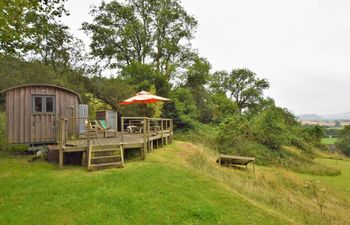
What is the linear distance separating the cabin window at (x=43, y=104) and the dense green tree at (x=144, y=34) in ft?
40.7

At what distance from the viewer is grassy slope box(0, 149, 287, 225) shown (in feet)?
13.4

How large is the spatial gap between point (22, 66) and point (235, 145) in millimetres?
16998

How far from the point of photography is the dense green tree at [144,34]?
2116 centimetres

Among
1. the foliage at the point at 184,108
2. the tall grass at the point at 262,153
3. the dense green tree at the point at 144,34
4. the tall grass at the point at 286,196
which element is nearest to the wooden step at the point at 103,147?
the tall grass at the point at 286,196

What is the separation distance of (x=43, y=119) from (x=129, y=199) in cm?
611

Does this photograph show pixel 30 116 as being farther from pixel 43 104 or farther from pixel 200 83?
pixel 200 83

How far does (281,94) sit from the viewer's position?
54625 millimetres

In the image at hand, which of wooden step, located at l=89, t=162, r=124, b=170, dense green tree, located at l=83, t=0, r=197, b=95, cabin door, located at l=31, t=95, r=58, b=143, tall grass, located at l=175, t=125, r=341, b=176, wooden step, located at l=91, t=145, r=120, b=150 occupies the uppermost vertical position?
dense green tree, located at l=83, t=0, r=197, b=95

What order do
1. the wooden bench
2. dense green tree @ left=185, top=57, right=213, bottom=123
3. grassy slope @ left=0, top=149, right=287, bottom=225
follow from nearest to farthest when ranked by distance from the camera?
1. grassy slope @ left=0, top=149, right=287, bottom=225
2. the wooden bench
3. dense green tree @ left=185, top=57, right=213, bottom=123

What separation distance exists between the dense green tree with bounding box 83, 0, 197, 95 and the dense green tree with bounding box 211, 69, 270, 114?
587 inches

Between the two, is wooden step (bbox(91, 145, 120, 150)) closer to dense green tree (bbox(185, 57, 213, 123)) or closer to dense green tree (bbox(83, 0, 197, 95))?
dense green tree (bbox(83, 0, 197, 95))

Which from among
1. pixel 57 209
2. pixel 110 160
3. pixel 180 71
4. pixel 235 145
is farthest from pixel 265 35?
pixel 57 209

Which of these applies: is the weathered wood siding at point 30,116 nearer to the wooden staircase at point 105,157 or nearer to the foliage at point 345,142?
the wooden staircase at point 105,157

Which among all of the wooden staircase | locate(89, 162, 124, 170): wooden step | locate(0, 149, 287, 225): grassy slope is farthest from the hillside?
the wooden staircase
